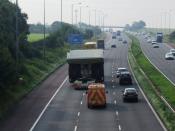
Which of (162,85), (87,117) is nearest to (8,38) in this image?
(162,85)

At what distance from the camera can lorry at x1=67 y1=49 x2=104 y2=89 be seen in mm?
65250

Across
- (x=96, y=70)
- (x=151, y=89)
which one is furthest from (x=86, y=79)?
(x=151, y=89)

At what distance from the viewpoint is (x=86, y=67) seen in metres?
65.7

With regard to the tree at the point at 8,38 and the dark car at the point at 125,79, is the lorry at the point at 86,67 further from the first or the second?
the tree at the point at 8,38

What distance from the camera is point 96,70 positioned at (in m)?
65.4

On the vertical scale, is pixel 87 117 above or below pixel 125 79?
below

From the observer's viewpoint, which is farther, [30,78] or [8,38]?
[30,78]

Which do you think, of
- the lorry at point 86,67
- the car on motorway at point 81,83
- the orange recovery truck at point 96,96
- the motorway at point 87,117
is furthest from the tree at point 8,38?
the car on motorway at point 81,83

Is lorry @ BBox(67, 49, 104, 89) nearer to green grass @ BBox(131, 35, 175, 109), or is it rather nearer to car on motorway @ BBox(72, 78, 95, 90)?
car on motorway @ BBox(72, 78, 95, 90)

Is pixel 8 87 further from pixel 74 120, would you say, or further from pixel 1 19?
pixel 1 19

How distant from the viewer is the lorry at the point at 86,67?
65.2 metres

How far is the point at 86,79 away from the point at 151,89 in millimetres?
6909

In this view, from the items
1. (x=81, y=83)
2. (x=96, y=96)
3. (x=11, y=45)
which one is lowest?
(x=81, y=83)

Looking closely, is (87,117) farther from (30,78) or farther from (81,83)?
(30,78)
